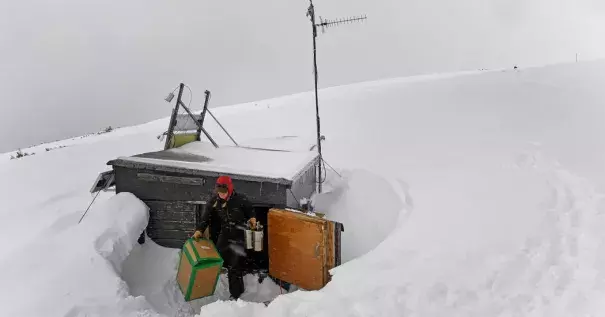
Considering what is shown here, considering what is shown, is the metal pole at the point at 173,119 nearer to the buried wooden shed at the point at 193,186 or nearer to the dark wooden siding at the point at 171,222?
the buried wooden shed at the point at 193,186

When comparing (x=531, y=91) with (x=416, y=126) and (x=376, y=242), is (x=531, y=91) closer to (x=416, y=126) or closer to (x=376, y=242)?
(x=416, y=126)

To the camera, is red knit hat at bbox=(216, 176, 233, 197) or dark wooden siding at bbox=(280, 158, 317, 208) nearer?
red knit hat at bbox=(216, 176, 233, 197)

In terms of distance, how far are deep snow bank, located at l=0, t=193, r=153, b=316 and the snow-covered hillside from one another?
0.05 feet

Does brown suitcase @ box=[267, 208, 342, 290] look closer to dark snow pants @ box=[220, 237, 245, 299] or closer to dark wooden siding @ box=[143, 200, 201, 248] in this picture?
dark snow pants @ box=[220, 237, 245, 299]

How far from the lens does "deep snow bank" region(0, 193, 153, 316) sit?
14.4 ft

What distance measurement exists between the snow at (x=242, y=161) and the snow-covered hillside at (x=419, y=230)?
1.02 meters

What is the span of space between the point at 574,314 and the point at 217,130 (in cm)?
1317

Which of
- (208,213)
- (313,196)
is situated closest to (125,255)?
(208,213)

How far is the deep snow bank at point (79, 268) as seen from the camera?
14.4 ft

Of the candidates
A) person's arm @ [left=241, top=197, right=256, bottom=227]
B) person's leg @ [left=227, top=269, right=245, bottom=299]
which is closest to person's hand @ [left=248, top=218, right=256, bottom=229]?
person's arm @ [left=241, top=197, right=256, bottom=227]

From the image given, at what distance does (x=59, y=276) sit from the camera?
471cm

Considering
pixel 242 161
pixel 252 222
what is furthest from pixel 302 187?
pixel 252 222

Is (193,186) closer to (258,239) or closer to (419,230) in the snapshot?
(258,239)

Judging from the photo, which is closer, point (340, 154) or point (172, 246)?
point (172, 246)
